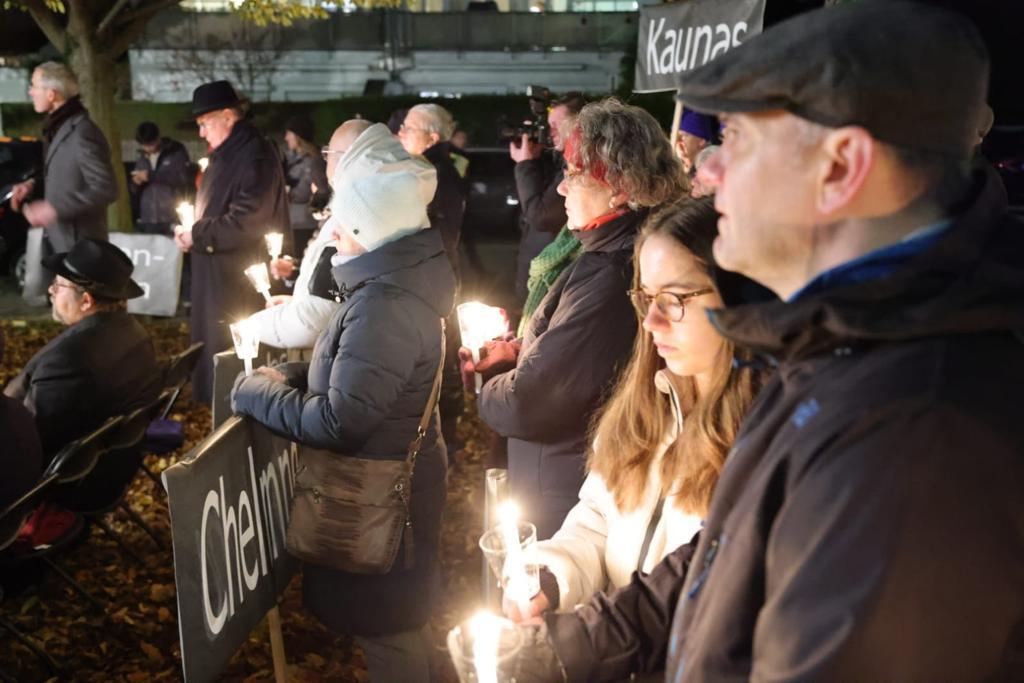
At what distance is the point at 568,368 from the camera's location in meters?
3.00

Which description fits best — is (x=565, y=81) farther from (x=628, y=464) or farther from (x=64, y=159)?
(x=628, y=464)

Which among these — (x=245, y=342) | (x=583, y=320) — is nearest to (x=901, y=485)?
(x=583, y=320)

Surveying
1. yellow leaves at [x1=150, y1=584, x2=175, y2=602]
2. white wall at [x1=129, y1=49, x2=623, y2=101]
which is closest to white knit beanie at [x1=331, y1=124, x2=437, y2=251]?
yellow leaves at [x1=150, y1=584, x2=175, y2=602]

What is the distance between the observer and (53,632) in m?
4.24

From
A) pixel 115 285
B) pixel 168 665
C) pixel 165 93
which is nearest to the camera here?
pixel 168 665

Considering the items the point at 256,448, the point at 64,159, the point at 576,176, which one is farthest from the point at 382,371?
the point at 64,159

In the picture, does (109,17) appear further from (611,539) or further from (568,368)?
(611,539)

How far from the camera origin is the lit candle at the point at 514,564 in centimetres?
186

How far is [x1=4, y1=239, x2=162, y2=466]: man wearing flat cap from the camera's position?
426 centimetres

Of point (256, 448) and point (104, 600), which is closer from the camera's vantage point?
point (256, 448)

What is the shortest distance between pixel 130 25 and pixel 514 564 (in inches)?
436

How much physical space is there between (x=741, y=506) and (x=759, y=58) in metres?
0.61

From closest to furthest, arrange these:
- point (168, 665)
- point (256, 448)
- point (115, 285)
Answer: point (256, 448) < point (168, 665) < point (115, 285)

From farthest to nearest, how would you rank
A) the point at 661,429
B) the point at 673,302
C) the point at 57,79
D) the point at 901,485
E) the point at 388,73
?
1. the point at 388,73
2. the point at 57,79
3. the point at 661,429
4. the point at 673,302
5. the point at 901,485
